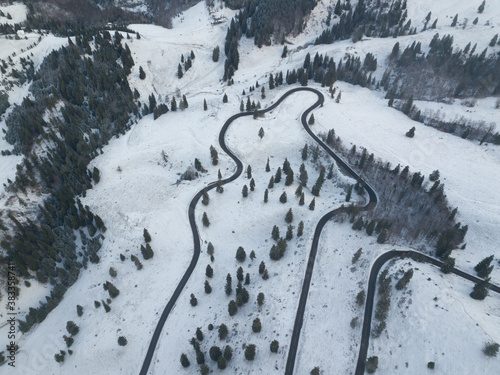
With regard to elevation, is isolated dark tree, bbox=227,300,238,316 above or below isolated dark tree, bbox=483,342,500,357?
below

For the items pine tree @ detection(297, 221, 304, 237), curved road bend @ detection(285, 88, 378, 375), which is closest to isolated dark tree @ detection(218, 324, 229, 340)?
curved road bend @ detection(285, 88, 378, 375)

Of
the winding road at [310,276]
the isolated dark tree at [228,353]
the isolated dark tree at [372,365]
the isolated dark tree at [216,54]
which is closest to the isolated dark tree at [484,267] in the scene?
the winding road at [310,276]

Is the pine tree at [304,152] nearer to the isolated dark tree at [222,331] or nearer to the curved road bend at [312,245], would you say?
the curved road bend at [312,245]

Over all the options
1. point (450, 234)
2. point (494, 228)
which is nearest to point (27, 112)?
point (450, 234)

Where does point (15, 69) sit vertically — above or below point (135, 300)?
above

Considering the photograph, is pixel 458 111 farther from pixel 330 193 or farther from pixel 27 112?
pixel 27 112

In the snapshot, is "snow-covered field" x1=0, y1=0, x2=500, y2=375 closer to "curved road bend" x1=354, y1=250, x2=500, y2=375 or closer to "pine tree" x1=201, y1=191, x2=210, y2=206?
"curved road bend" x1=354, y1=250, x2=500, y2=375

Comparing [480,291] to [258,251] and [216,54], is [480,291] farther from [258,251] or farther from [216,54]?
[216,54]

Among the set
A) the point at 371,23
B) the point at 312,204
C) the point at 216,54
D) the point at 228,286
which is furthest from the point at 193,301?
Answer: the point at 371,23
